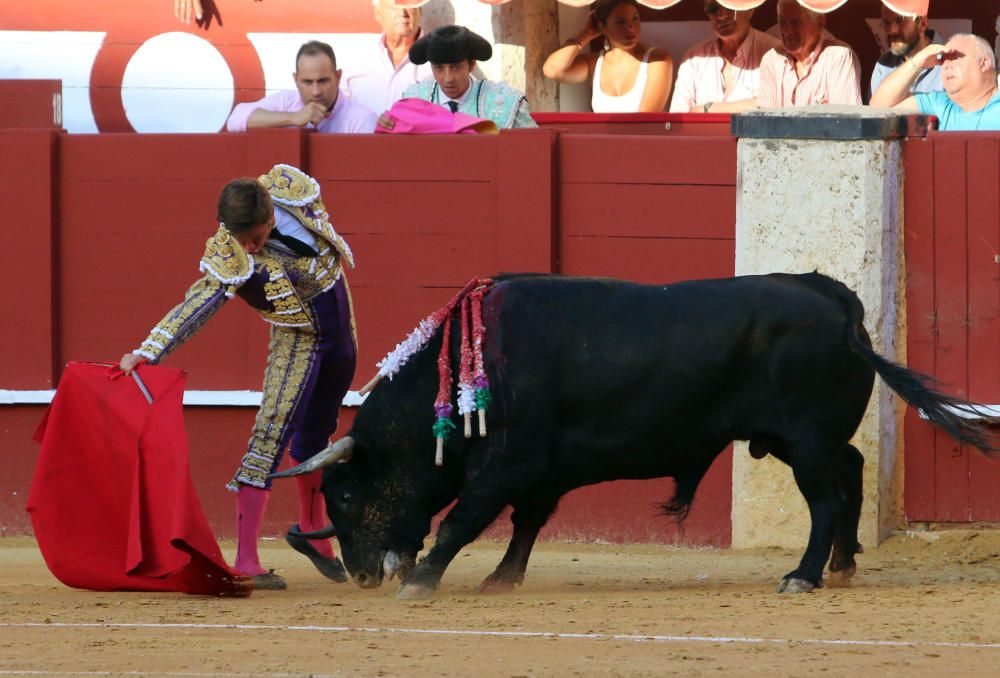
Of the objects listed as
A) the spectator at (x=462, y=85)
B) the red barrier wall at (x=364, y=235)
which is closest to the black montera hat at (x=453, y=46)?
the spectator at (x=462, y=85)

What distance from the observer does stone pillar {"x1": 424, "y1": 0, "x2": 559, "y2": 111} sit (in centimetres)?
948

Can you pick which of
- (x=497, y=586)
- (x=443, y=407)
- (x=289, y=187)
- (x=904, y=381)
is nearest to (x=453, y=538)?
(x=497, y=586)

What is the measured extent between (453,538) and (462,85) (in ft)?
8.49

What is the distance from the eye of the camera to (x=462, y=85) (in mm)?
8180

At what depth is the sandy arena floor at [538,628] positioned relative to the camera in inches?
195

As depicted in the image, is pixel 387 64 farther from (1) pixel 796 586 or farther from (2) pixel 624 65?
(1) pixel 796 586

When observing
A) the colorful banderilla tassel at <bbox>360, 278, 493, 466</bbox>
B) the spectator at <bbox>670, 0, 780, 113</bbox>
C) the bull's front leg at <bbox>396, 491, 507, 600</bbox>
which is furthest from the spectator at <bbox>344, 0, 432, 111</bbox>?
the bull's front leg at <bbox>396, 491, 507, 600</bbox>

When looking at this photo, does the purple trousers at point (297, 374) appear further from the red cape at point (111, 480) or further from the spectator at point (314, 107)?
the spectator at point (314, 107)

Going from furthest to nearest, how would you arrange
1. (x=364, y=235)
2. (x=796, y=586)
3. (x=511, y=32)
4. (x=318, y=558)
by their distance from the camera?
(x=511, y=32), (x=364, y=235), (x=318, y=558), (x=796, y=586)

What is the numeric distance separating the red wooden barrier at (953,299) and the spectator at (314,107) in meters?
2.32

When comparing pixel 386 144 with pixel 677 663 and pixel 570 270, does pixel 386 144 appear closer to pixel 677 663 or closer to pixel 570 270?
pixel 570 270

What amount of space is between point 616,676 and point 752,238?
3123mm

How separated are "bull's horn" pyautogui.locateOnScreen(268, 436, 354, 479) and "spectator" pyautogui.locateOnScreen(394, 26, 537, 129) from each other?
2.15m

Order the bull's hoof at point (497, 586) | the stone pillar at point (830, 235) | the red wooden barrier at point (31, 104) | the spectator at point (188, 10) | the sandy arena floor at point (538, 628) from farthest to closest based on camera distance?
1. the spectator at point (188, 10)
2. the red wooden barrier at point (31, 104)
3. the stone pillar at point (830, 235)
4. the bull's hoof at point (497, 586)
5. the sandy arena floor at point (538, 628)
